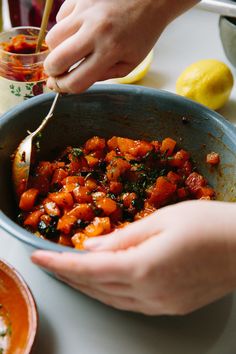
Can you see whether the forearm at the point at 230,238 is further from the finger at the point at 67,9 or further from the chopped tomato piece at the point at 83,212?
the finger at the point at 67,9

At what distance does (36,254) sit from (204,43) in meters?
1.13

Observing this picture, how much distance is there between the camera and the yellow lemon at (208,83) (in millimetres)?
1249

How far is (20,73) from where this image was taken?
119cm

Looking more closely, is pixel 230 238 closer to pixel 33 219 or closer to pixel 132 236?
pixel 132 236

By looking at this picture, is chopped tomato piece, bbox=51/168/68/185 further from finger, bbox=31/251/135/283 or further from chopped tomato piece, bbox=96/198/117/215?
finger, bbox=31/251/135/283

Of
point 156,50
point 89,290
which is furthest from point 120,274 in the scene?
point 156,50

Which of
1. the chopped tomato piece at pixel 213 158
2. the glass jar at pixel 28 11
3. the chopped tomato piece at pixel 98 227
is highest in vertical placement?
the glass jar at pixel 28 11

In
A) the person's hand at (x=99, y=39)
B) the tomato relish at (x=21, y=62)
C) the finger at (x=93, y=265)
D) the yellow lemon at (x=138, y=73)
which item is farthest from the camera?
the yellow lemon at (x=138, y=73)

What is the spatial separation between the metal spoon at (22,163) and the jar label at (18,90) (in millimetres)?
215

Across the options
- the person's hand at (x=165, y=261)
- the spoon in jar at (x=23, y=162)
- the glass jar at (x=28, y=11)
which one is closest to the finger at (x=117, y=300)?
the person's hand at (x=165, y=261)

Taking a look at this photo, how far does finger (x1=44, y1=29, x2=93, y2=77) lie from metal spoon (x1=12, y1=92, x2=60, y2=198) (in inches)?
5.5

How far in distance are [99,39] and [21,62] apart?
368mm

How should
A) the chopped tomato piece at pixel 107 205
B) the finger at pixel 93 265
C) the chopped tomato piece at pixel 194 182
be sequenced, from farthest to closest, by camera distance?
the chopped tomato piece at pixel 194 182 → the chopped tomato piece at pixel 107 205 → the finger at pixel 93 265

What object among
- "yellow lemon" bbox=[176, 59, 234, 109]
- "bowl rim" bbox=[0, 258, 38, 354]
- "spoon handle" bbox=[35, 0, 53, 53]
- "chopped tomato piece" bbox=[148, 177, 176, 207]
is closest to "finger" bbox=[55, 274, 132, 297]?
"bowl rim" bbox=[0, 258, 38, 354]
